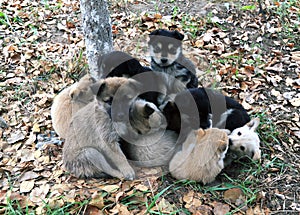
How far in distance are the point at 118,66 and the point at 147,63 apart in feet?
5.44

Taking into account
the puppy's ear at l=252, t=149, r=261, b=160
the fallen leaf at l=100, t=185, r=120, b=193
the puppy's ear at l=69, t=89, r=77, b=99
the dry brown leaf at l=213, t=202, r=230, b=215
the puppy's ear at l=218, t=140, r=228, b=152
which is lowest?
the dry brown leaf at l=213, t=202, r=230, b=215

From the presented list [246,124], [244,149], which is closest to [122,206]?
[244,149]

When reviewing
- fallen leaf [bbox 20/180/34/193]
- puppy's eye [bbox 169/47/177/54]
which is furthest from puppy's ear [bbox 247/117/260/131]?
fallen leaf [bbox 20/180/34/193]

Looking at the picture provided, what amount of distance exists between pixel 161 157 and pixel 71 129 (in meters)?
1.20

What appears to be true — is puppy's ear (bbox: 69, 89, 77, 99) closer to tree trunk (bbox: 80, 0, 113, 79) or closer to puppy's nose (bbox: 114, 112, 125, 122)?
tree trunk (bbox: 80, 0, 113, 79)

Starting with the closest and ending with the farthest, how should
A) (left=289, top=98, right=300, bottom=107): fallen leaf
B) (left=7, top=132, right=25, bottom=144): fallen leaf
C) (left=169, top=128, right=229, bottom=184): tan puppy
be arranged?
(left=169, top=128, right=229, bottom=184): tan puppy → (left=7, top=132, right=25, bottom=144): fallen leaf → (left=289, top=98, right=300, bottom=107): fallen leaf

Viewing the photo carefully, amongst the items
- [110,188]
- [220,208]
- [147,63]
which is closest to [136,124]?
[110,188]

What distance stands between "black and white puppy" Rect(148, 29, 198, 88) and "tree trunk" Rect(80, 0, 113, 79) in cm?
76

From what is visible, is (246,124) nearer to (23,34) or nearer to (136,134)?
(136,134)

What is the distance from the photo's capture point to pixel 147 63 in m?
6.88

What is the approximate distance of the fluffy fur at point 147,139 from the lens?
437cm

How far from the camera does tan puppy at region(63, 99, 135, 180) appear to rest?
14.7 feet

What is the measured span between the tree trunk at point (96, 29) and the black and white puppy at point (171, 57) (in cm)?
76

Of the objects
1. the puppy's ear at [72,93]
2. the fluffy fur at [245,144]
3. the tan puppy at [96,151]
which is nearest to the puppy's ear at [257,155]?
the fluffy fur at [245,144]
